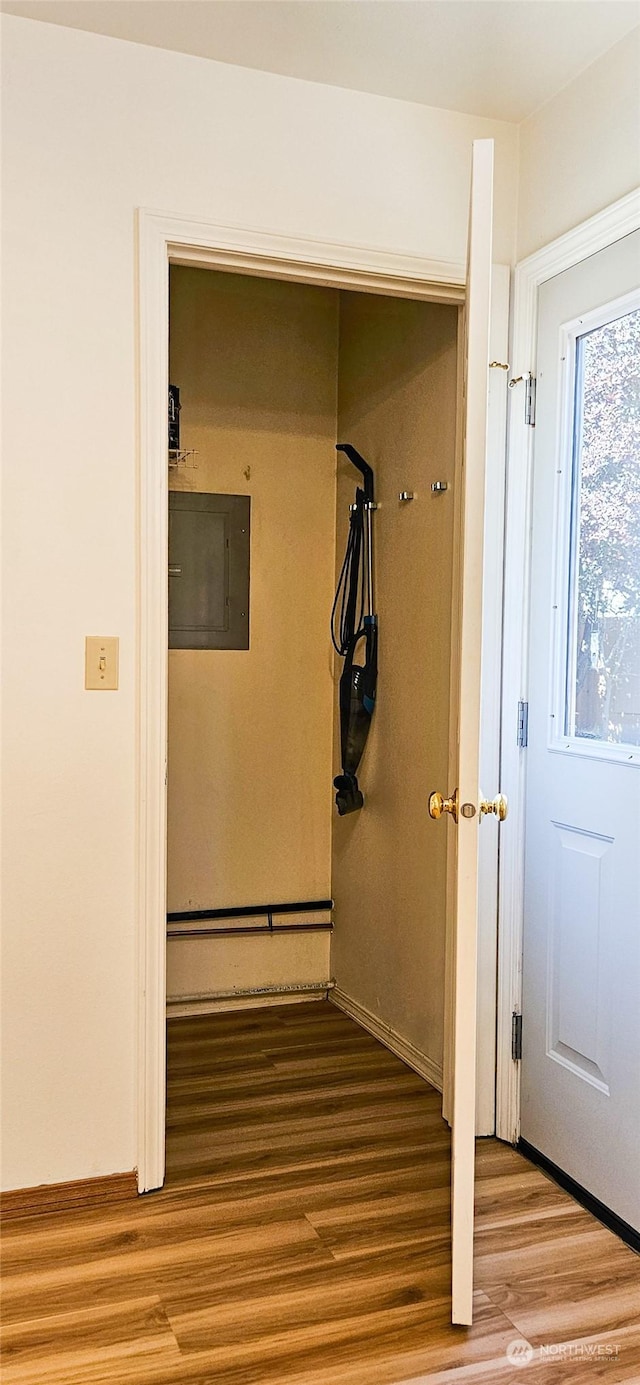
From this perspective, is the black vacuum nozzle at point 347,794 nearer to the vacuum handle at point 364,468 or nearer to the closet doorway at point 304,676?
the closet doorway at point 304,676

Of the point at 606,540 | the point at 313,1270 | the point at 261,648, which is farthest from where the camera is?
the point at 261,648

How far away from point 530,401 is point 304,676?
1506 millimetres

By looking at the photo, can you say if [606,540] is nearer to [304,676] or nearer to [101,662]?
[101,662]

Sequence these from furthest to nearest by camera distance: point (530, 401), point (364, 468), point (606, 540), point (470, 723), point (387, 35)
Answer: point (364, 468)
point (530, 401)
point (606, 540)
point (387, 35)
point (470, 723)

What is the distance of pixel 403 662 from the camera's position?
3.33 metres

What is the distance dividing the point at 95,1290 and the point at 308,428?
2811 mm

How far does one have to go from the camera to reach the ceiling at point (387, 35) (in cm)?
218

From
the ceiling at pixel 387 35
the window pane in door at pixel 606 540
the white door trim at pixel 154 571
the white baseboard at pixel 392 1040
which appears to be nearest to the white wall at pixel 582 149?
the ceiling at pixel 387 35

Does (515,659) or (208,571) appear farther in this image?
(208,571)

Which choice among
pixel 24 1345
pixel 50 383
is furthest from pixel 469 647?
pixel 24 1345

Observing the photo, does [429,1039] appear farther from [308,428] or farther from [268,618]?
[308,428]

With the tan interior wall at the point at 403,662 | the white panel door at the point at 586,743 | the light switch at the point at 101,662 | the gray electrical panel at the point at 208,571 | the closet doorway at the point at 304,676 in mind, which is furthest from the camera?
the gray electrical panel at the point at 208,571

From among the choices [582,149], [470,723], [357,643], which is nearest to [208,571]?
[357,643]

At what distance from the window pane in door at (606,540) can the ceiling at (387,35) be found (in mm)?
611
